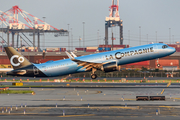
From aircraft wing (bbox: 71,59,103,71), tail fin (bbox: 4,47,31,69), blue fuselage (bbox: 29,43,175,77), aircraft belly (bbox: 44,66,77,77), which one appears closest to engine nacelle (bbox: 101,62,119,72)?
blue fuselage (bbox: 29,43,175,77)

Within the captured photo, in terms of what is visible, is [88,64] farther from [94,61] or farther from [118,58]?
[118,58]

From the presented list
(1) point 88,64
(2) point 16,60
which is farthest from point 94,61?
(2) point 16,60

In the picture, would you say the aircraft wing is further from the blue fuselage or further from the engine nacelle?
the engine nacelle

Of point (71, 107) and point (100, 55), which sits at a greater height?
point (100, 55)

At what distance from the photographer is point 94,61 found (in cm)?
6003

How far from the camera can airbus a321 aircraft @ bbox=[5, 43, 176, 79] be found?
188 ft

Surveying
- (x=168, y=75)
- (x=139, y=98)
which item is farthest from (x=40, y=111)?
(x=168, y=75)

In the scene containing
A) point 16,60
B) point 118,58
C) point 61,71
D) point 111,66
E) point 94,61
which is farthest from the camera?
point 16,60

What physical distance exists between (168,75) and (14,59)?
65928mm

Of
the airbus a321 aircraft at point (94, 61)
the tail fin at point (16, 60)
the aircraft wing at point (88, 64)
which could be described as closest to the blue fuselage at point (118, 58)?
the airbus a321 aircraft at point (94, 61)

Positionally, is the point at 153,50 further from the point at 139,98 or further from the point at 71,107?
the point at 71,107

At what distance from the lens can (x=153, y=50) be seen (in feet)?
188

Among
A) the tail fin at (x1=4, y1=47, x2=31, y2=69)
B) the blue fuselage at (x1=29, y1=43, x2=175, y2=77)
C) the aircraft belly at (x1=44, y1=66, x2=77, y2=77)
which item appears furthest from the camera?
the tail fin at (x1=4, y1=47, x2=31, y2=69)

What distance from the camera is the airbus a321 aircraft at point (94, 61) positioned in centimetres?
5741
